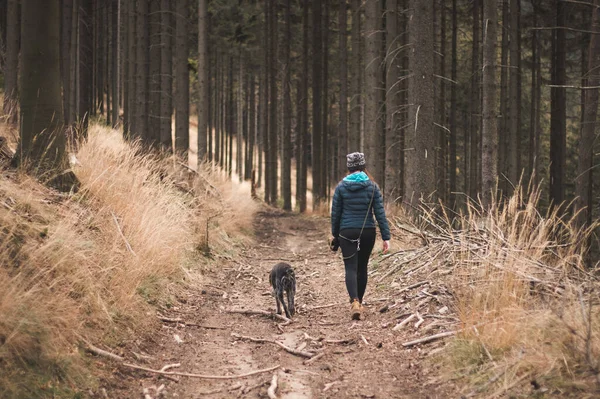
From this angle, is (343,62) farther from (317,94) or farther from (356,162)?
(356,162)

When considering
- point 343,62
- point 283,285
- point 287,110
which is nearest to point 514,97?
point 343,62

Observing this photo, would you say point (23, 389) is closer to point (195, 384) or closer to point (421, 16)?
point (195, 384)

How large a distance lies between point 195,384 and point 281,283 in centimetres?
274

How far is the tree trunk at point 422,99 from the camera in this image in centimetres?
1190

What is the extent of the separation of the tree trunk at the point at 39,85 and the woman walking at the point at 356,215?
402cm

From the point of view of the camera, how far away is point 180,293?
8195mm

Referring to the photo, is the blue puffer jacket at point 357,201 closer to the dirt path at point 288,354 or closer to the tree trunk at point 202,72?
the dirt path at point 288,354

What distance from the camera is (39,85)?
7797 mm

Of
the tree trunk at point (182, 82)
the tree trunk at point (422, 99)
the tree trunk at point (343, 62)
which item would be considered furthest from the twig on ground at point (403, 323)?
the tree trunk at point (343, 62)

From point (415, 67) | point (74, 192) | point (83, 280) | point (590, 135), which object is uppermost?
point (415, 67)

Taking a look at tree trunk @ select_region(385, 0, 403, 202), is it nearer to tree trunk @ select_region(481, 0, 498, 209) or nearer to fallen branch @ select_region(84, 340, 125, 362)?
tree trunk @ select_region(481, 0, 498, 209)

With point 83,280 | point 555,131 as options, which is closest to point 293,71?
point 555,131

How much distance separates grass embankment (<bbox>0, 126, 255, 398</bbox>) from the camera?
14.1 ft

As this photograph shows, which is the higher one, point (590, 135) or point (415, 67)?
point (415, 67)
